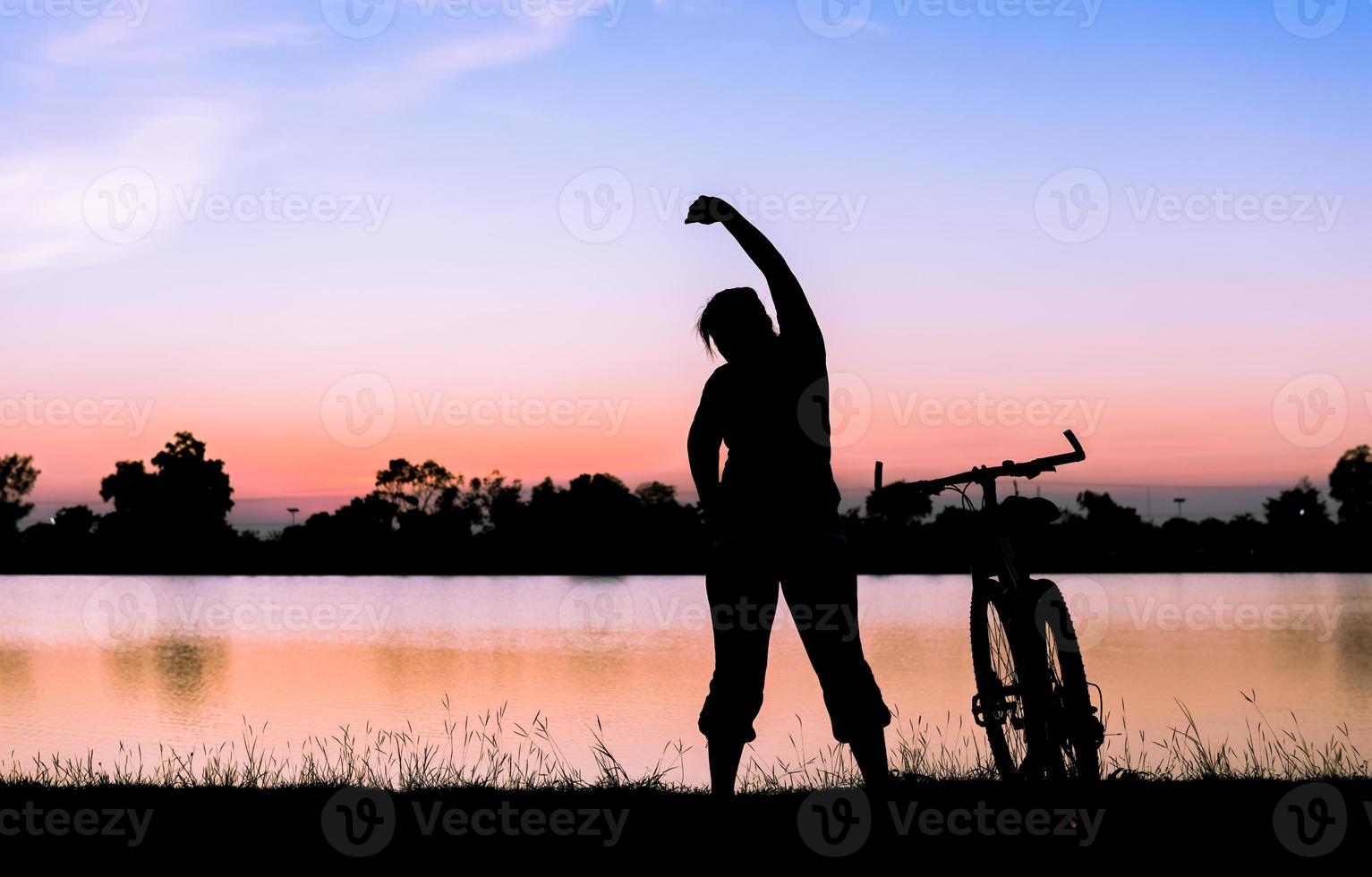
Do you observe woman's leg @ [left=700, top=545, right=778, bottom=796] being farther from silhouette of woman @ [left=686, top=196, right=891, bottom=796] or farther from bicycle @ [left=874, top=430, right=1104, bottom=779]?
bicycle @ [left=874, top=430, right=1104, bottom=779]

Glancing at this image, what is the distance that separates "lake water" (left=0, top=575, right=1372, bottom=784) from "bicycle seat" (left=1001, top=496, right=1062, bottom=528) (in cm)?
496

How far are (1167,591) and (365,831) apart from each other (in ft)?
220

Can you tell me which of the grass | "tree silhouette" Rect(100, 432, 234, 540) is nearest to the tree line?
"tree silhouette" Rect(100, 432, 234, 540)

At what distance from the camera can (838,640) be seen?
4949 mm

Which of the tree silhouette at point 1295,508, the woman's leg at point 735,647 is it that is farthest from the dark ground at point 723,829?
the tree silhouette at point 1295,508

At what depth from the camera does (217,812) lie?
5.89 m

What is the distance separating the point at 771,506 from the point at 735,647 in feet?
2.07

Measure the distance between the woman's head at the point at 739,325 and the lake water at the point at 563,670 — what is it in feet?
17.0

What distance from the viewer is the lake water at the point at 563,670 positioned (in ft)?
55.1

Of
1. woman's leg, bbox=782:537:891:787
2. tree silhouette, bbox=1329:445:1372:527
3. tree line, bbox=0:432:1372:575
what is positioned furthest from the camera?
tree silhouette, bbox=1329:445:1372:527

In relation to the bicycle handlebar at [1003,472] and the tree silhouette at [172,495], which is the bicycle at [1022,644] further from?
the tree silhouette at [172,495]

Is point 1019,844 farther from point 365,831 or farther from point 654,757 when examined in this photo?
point 654,757

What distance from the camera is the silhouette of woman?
491cm

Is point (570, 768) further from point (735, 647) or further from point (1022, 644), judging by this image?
point (735, 647)
